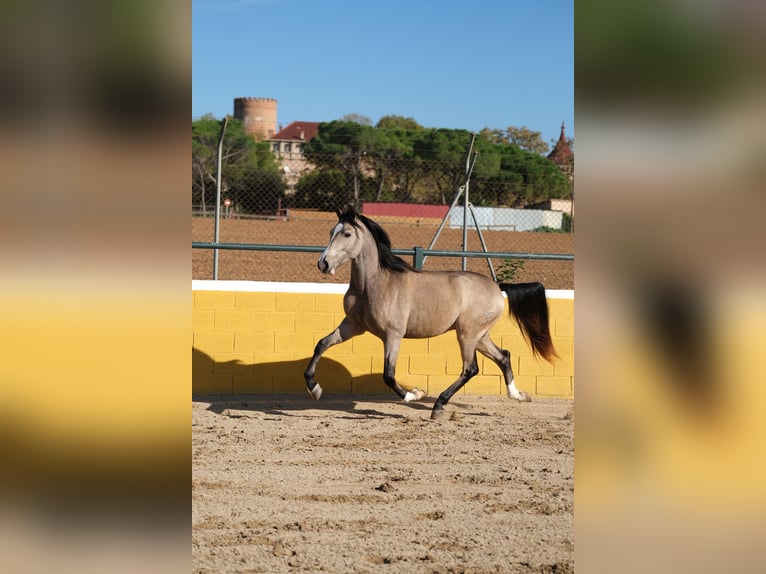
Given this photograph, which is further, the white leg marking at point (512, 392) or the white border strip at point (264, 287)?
the white border strip at point (264, 287)

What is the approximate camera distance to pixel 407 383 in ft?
29.1

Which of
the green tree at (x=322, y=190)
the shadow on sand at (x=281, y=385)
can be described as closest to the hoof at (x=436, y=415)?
the shadow on sand at (x=281, y=385)

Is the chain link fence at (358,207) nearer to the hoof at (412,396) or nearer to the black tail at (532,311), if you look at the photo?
the black tail at (532,311)

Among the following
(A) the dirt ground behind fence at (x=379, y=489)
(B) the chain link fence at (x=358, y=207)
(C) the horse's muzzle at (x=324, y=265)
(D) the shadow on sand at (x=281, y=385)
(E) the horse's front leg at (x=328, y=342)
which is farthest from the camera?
(B) the chain link fence at (x=358, y=207)

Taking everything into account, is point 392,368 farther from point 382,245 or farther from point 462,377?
point 382,245

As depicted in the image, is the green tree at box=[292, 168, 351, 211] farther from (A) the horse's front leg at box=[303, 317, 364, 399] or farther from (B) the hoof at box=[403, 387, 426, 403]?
(B) the hoof at box=[403, 387, 426, 403]

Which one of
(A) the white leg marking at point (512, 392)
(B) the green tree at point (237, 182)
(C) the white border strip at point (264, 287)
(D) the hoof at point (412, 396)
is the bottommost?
(A) the white leg marking at point (512, 392)

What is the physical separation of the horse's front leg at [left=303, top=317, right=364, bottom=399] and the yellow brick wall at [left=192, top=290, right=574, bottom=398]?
43.3 inches

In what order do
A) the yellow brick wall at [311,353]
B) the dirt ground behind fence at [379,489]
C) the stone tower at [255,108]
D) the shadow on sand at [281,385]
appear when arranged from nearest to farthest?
the dirt ground behind fence at [379,489] → the shadow on sand at [281,385] → the yellow brick wall at [311,353] → the stone tower at [255,108]

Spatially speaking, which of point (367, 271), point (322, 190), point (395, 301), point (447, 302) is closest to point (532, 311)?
point (447, 302)

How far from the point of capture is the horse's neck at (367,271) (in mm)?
7492
